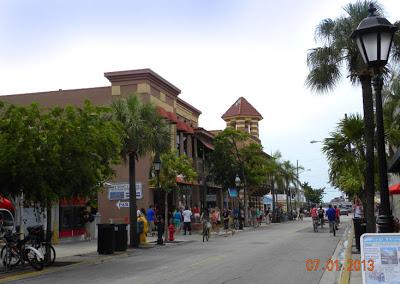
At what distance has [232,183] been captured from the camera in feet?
147

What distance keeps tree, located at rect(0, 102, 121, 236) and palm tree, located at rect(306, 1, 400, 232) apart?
7.07 metres

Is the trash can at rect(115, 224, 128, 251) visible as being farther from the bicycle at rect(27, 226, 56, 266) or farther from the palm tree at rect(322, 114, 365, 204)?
the palm tree at rect(322, 114, 365, 204)

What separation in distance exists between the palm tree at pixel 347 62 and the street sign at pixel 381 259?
8.31m

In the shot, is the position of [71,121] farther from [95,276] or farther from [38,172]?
[95,276]

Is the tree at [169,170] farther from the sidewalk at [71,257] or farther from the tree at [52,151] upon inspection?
the tree at [52,151]

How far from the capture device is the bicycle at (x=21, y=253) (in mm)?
15266

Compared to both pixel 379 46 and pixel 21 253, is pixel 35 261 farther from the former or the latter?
pixel 379 46

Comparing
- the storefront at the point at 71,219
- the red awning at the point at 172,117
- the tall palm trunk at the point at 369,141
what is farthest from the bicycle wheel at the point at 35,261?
the red awning at the point at 172,117

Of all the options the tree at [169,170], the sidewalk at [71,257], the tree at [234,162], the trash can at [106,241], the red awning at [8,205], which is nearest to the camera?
the sidewalk at [71,257]

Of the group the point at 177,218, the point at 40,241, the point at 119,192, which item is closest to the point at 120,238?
the point at 40,241

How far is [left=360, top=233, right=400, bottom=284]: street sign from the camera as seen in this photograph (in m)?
7.14

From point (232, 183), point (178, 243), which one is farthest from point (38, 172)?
point (232, 183)

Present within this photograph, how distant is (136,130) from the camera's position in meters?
22.5

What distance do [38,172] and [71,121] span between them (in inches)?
79.2
